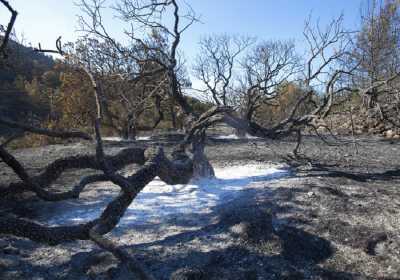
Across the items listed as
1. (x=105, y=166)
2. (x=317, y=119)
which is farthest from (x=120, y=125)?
(x=105, y=166)

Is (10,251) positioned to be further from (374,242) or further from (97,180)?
(374,242)

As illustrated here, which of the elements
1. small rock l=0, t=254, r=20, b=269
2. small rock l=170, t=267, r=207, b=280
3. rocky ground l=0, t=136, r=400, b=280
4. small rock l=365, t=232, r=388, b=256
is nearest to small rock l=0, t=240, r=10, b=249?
rocky ground l=0, t=136, r=400, b=280

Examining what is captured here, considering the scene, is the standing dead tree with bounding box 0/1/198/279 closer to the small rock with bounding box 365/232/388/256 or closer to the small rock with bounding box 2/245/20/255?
the small rock with bounding box 2/245/20/255

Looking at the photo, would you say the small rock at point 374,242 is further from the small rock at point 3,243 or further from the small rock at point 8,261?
the small rock at point 3,243

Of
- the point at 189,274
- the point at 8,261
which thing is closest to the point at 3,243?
the point at 8,261

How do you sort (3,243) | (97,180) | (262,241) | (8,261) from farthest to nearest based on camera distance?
1. (97,180)
2. (3,243)
3. (262,241)
4. (8,261)

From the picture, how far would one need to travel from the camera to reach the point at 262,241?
2.69 meters

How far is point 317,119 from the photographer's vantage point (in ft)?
14.2

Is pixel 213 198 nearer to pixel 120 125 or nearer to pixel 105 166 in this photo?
pixel 105 166

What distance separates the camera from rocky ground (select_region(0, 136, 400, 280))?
7.61 ft

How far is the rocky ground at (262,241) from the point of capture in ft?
7.61

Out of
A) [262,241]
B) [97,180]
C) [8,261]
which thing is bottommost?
[8,261]

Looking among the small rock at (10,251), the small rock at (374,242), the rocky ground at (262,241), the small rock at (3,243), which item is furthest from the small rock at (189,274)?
the small rock at (3,243)

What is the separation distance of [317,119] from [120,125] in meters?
9.11
